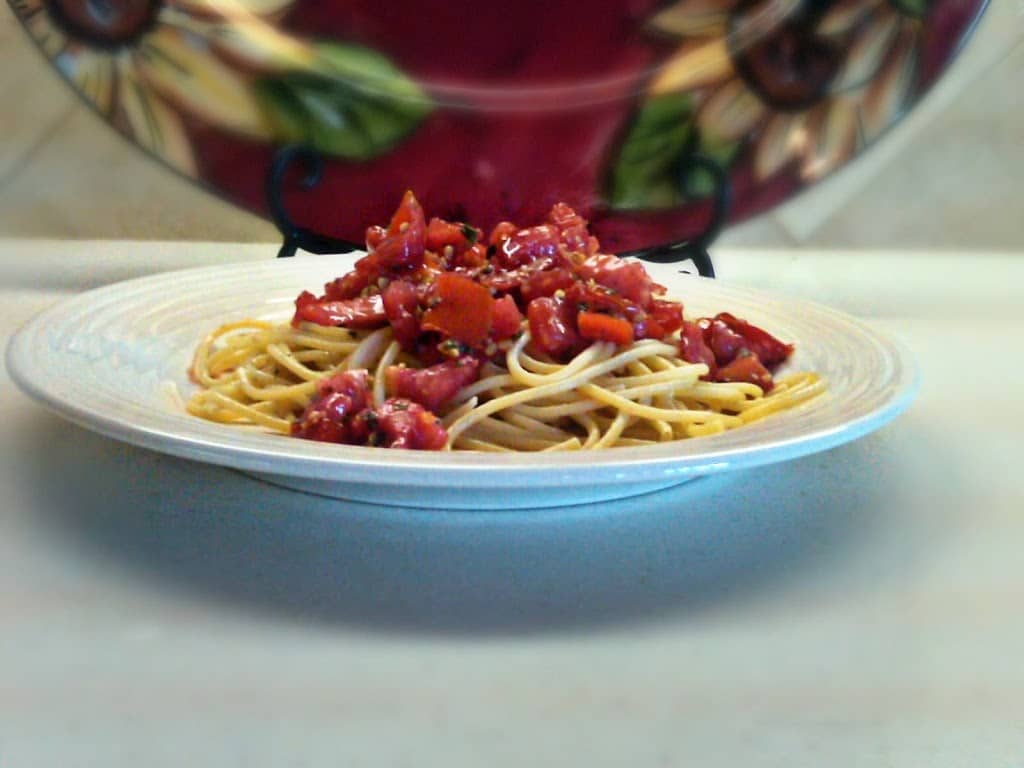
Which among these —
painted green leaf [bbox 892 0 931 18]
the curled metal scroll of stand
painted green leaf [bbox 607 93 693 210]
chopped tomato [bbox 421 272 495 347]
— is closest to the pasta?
chopped tomato [bbox 421 272 495 347]

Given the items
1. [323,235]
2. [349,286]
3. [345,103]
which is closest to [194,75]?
[345,103]

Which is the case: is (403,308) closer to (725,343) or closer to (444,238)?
(444,238)

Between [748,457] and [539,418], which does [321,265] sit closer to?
[539,418]

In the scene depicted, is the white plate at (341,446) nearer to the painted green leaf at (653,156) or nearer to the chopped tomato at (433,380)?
the chopped tomato at (433,380)

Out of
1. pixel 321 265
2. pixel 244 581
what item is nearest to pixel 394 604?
pixel 244 581

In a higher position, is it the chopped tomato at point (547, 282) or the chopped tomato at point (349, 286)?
the chopped tomato at point (547, 282)

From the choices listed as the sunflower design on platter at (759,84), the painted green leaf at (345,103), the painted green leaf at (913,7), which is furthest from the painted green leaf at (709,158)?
the painted green leaf at (345,103)
